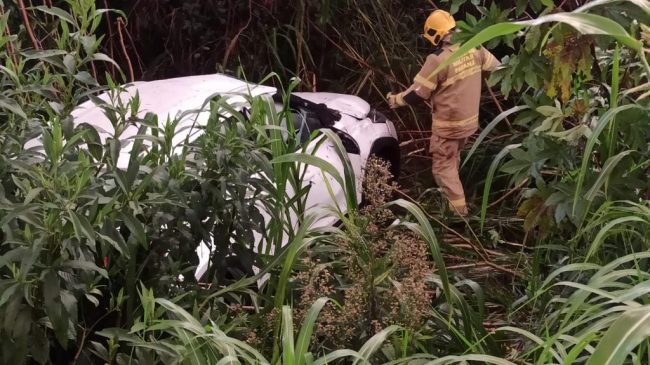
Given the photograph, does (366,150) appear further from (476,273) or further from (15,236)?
(15,236)

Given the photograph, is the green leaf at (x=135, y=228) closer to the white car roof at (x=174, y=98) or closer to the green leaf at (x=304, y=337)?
the green leaf at (x=304, y=337)

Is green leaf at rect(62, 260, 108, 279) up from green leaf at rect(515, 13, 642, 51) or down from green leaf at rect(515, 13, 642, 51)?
down

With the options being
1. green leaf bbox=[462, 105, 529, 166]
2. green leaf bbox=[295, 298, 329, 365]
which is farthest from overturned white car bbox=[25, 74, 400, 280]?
green leaf bbox=[295, 298, 329, 365]

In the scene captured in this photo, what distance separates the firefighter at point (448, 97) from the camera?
5.44 meters

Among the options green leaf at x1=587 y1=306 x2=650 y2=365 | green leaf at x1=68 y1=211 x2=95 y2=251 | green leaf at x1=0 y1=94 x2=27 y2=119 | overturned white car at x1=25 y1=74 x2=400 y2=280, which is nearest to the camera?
green leaf at x1=587 y1=306 x2=650 y2=365

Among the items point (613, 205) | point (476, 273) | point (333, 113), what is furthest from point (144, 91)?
point (613, 205)

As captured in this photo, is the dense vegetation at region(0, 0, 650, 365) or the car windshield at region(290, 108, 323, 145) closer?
the dense vegetation at region(0, 0, 650, 365)

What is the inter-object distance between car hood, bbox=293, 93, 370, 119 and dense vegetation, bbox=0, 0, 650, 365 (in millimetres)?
1849

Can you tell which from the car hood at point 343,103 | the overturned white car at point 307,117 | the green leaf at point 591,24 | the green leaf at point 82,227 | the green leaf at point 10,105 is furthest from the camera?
the car hood at point 343,103

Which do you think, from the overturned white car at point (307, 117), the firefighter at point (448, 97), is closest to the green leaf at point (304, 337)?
the overturned white car at point (307, 117)

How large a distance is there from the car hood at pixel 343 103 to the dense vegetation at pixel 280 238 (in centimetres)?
185

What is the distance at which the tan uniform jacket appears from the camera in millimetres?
5461

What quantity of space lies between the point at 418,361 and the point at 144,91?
2.88 metres

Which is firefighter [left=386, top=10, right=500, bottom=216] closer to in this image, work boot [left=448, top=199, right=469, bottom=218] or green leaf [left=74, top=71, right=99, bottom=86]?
work boot [left=448, top=199, right=469, bottom=218]
